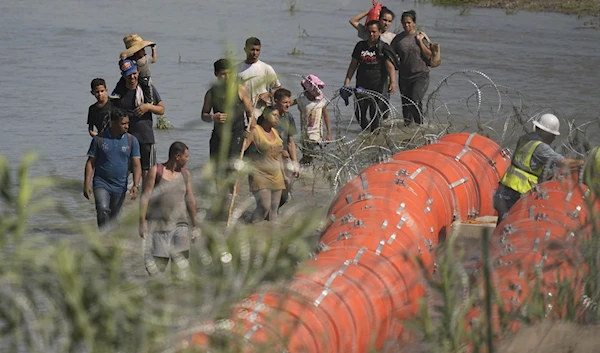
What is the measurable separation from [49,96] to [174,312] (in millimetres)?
16998

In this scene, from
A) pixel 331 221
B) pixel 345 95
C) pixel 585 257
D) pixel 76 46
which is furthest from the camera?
pixel 76 46

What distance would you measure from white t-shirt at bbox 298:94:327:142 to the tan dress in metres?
2.07

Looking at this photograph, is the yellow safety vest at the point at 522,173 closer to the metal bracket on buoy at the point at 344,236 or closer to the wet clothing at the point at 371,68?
the metal bracket on buoy at the point at 344,236

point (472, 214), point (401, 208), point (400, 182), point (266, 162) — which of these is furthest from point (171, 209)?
point (472, 214)

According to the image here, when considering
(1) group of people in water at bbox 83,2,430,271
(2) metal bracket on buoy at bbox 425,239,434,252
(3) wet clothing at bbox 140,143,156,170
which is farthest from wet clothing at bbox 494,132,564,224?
(3) wet clothing at bbox 140,143,156,170

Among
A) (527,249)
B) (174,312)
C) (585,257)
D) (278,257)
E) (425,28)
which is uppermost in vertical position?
(278,257)

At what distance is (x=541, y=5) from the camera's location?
128 ft

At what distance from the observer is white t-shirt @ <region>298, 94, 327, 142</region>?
45.3 ft

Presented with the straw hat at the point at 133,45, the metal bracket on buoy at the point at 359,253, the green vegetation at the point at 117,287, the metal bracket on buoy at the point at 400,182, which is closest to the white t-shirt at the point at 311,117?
the straw hat at the point at 133,45

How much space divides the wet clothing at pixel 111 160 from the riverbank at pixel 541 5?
91.6 feet

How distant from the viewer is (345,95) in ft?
51.5

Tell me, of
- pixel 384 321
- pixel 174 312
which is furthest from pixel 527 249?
pixel 174 312

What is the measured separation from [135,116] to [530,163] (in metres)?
3.83

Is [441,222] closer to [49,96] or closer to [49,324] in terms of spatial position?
[49,324]
